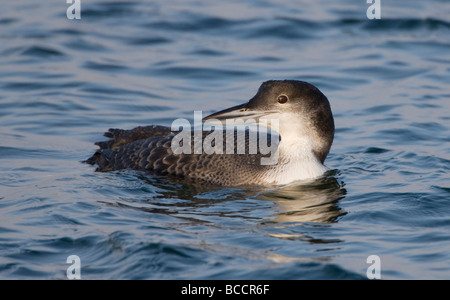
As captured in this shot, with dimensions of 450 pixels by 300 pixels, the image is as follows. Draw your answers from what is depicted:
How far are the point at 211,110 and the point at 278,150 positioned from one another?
3335mm

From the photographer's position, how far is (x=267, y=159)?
8.67 m

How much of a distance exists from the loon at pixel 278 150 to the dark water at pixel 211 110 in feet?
0.55

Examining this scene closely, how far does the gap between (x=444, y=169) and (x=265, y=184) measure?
2327 mm

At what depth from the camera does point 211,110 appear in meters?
11.9

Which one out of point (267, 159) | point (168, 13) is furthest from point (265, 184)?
point (168, 13)

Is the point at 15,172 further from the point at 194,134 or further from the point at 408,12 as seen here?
the point at 408,12

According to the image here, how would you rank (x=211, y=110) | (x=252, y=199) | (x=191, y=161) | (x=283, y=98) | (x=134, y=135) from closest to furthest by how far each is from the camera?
(x=252, y=199), (x=283, y=98), (x=191, y=161), (x=134, y=135), (x=211, y=110)

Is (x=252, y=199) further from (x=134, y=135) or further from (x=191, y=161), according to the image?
(x=134, y=135)

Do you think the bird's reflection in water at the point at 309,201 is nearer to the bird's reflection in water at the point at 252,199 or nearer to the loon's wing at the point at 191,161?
the bird's reflection in water at the point at 252,199

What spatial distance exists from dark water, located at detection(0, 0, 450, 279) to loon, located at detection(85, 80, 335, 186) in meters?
0.17

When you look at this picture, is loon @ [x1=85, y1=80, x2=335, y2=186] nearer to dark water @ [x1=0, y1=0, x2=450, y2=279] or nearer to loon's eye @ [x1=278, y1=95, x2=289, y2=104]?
loon's eye @ [x1=278, y1=95, x2=289, y2=104]

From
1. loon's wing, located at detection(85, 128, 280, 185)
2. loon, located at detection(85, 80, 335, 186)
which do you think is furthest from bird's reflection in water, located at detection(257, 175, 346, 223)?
loon's wing, located at detection(85, 128, 280, 185)

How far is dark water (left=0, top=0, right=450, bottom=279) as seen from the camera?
6.84 m

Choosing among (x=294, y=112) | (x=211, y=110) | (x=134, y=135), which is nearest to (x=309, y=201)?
(x=294, y=112)
